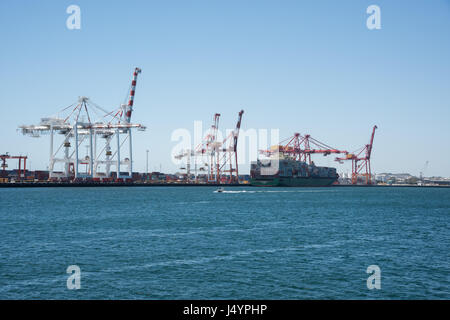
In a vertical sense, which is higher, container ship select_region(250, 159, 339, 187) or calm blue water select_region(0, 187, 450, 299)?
container ship select_region(250, 159, 339, 187)

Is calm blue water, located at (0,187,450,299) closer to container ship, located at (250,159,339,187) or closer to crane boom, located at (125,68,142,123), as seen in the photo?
crane boom, located at (125,68,142,123)

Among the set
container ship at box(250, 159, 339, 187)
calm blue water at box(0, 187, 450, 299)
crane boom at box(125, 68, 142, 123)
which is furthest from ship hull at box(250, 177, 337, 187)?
calm blue water at box(0, 187, 450, 299)

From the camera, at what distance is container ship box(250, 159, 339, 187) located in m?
170

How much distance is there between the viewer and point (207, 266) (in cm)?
2188

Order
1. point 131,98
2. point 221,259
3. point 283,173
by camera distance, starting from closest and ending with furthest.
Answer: point 221,259 < point 131,98 < point 283,173

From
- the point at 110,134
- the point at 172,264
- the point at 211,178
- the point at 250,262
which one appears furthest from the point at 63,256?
the point at 211,178

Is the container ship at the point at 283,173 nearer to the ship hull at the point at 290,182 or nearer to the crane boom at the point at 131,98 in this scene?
the ship hull at the point at 290,182

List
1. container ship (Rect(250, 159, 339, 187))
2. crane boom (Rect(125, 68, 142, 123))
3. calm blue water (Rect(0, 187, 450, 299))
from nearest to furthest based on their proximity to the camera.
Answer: calm blue water (Rect(0, 187, 450, 299)), crane boom (Rect(125, 68, 142, 123)), container ship (Rect(250, 159, 339, 187))

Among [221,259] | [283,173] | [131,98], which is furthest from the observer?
[283,173]

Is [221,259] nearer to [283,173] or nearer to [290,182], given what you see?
[283,173]

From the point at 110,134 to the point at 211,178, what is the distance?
6640cm

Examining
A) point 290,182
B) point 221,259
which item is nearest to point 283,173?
point 290,182

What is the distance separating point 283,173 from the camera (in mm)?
170250
